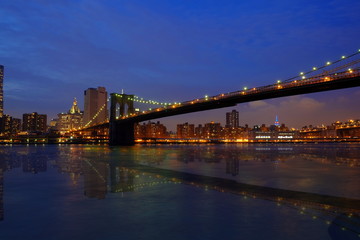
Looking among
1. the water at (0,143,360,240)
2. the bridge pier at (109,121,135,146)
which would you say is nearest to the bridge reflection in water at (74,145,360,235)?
the water at (0,143,360,240)

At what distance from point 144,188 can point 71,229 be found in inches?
214

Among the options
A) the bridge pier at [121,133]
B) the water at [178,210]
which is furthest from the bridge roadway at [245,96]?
the water at [178,210]

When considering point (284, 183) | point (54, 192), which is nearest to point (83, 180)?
point (54, 192)

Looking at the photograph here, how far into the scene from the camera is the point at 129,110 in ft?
298

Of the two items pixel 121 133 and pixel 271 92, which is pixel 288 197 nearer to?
pixel 271 92

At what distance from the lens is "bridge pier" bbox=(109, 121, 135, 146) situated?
259ft

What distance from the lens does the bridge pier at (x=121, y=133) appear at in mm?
79062

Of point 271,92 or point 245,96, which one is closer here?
point 271,92

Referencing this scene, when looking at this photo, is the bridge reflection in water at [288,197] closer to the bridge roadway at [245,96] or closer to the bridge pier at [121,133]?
the bridge roadway at [245,96]

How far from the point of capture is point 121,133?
81.2 meters

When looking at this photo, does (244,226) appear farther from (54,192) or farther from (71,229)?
(54,192)

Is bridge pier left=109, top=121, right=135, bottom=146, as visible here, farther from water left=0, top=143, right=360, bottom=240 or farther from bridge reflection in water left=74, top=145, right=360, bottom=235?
water left=0, top=143, right=360, bottom=240

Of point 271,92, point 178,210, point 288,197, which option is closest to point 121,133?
point 271,92

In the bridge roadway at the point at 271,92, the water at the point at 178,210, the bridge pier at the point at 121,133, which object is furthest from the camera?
the bridge pier at the point at 121,133
